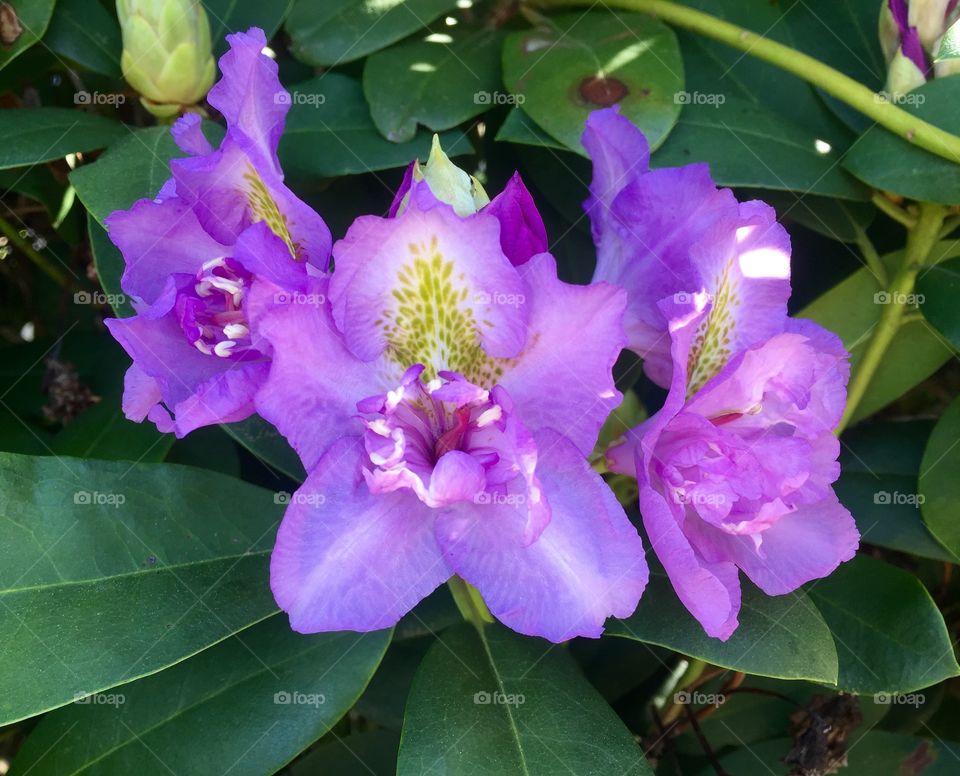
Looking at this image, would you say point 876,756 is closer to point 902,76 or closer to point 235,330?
point 902,76

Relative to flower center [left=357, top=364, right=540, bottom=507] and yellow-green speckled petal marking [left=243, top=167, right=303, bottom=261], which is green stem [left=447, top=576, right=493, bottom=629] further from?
yellow-green speckled petal marking [left=243, top=167, right=303, bottom=261]

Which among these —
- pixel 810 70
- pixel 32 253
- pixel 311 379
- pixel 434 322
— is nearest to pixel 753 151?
pixel 810 70

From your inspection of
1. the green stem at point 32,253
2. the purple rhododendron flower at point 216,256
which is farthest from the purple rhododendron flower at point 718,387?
the green stem at point 32,253

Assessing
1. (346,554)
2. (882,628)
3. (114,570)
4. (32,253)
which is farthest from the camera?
(32,253)

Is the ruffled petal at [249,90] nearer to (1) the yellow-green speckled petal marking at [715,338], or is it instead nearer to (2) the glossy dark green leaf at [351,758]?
(1) the yellow-green speckled petal marking at [715,338]

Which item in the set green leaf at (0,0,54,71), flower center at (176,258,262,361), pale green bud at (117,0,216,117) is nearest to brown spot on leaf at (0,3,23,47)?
green leaf at (0,0,54,71)
